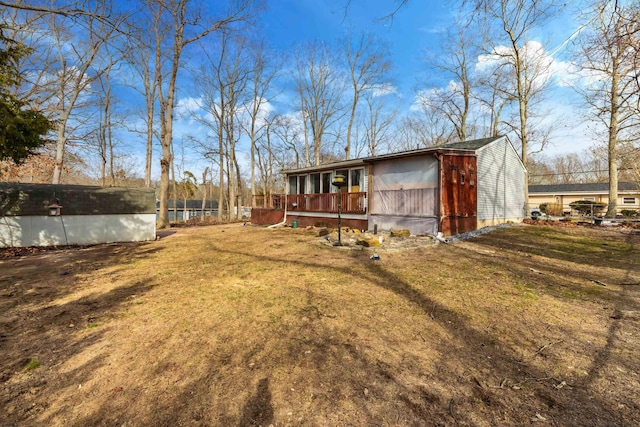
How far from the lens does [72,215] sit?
30.9ft

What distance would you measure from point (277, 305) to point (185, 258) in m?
4.51

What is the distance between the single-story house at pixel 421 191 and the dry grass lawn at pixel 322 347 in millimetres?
4417

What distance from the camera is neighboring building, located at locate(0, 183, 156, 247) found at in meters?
8.63

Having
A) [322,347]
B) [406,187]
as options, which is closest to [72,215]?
[322,347]

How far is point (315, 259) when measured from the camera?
6.72 m

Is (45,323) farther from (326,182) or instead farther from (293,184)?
(293,184)

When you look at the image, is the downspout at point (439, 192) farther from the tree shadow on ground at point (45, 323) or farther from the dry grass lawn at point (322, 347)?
the tree shadow on ground at point (45, 323)

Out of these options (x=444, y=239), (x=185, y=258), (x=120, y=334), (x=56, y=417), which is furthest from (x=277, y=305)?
(x=444, y=239)

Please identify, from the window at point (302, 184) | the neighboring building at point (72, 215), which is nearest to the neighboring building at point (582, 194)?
the window at point (302, 184)

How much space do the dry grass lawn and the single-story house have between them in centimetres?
442

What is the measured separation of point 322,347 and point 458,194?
30.5ft

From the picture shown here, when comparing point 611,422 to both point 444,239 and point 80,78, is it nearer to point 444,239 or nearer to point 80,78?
point 444,239

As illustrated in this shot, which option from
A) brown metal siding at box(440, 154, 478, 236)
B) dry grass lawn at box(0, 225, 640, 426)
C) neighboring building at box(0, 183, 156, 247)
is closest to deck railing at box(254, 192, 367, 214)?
brown metal siding at box(440, 154, 478, 236)

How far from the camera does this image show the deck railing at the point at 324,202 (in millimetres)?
12109
